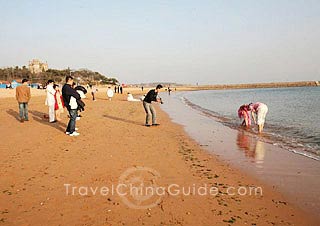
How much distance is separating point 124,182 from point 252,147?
484 cm

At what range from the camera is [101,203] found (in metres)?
3.68

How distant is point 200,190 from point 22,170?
3318mm

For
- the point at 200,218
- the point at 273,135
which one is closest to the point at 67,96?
the point at 200,218

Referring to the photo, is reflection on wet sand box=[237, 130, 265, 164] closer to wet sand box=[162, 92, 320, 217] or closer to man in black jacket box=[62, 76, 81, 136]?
wet sand box=[162, 92, 320, 217]

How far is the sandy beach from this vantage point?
3.36 metres

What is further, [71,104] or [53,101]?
[53,101]

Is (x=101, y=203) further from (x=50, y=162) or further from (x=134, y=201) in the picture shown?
(x=50, y=162)

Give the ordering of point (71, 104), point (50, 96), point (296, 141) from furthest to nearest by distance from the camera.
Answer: point (50, 96)
point (296, 141)
point (71, 104)

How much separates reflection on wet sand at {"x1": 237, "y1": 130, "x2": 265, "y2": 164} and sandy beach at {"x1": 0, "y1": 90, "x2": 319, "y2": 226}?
1.03 meters

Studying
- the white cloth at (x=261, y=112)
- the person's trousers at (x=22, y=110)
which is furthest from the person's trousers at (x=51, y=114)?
the white cloth at (x=261, y=112)

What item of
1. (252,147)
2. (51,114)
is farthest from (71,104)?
(252,147)

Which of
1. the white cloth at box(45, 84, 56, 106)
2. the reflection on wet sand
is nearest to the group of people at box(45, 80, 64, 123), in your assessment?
the white cloth at box(45, 84, 56, 106)

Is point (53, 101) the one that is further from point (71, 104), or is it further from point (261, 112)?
point (261, 112)

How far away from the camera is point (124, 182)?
176 inches
